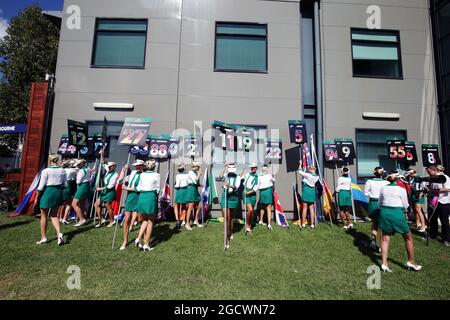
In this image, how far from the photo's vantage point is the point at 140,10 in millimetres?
9219

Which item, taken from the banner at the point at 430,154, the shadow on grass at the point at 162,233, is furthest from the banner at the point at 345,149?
the shadow on grass at the point at 162,233

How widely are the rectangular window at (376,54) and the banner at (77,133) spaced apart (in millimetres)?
10321

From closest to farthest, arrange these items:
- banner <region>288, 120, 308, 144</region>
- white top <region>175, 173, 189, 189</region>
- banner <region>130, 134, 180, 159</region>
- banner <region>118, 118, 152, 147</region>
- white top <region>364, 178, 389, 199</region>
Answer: white top <region>364, 178, 389, 199</region>, banner <region>118, 118, 152, 147</region>, white top <region>175, 173, 189, 189</region>, banner <region>288, 120, 308, 144</region>, banner <region>130, 134, 180, 159</region>

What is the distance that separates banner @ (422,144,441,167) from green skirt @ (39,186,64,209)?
37.5 feet

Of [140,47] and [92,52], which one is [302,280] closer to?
[140,47]

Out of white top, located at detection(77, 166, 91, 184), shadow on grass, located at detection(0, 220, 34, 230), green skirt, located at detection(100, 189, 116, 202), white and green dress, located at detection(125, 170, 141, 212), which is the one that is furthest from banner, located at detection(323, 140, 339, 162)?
shadow on grass, located at detection(0, 220, 34, 230)

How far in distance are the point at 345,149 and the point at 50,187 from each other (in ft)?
29.4

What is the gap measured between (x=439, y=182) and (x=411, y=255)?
252cm

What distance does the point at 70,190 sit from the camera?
24.3ft

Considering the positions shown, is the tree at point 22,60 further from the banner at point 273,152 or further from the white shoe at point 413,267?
the white shoe at point 413,267

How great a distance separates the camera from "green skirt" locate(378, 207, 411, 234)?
4309mm

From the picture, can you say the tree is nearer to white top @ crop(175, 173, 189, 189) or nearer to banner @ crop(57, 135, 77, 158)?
banner @ crop(57, 135, 77, 158)

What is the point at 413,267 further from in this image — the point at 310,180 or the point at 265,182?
the point at 265,182

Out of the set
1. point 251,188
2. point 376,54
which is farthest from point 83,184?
point 376,54
